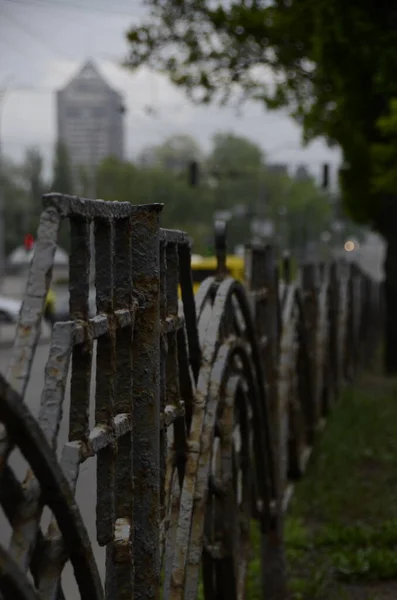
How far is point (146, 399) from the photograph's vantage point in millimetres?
3115

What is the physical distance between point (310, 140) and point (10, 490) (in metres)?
20.0

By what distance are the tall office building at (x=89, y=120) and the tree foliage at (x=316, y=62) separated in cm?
1693

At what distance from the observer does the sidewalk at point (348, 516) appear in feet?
21.4

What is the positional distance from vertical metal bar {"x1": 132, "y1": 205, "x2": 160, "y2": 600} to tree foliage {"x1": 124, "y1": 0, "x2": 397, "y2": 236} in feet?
39.9

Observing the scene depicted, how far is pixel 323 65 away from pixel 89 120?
144 feet

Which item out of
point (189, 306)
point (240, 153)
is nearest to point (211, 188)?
point (240, 153)

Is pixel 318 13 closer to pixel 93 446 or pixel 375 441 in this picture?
pixel 375 441

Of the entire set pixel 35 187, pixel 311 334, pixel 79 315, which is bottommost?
pixel 311 334

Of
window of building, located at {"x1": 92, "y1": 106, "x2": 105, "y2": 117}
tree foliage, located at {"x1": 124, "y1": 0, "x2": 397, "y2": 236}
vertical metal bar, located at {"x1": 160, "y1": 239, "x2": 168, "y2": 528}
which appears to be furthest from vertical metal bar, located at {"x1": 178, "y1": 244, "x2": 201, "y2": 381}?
window of building, located at {"x1": 92, "y1": 106, "x2": 105, "y2": 117}

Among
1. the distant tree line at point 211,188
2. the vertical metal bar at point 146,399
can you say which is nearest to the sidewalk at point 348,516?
the vertical metal bar at point 146,399

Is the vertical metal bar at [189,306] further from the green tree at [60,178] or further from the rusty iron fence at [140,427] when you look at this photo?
the green tree at [60,178]

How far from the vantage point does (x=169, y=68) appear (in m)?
21.4

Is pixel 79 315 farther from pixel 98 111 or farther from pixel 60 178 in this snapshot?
pixel 98 111

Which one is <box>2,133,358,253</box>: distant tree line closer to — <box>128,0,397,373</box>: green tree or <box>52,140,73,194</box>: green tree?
<box>128,0,397,373</box>: green tree
